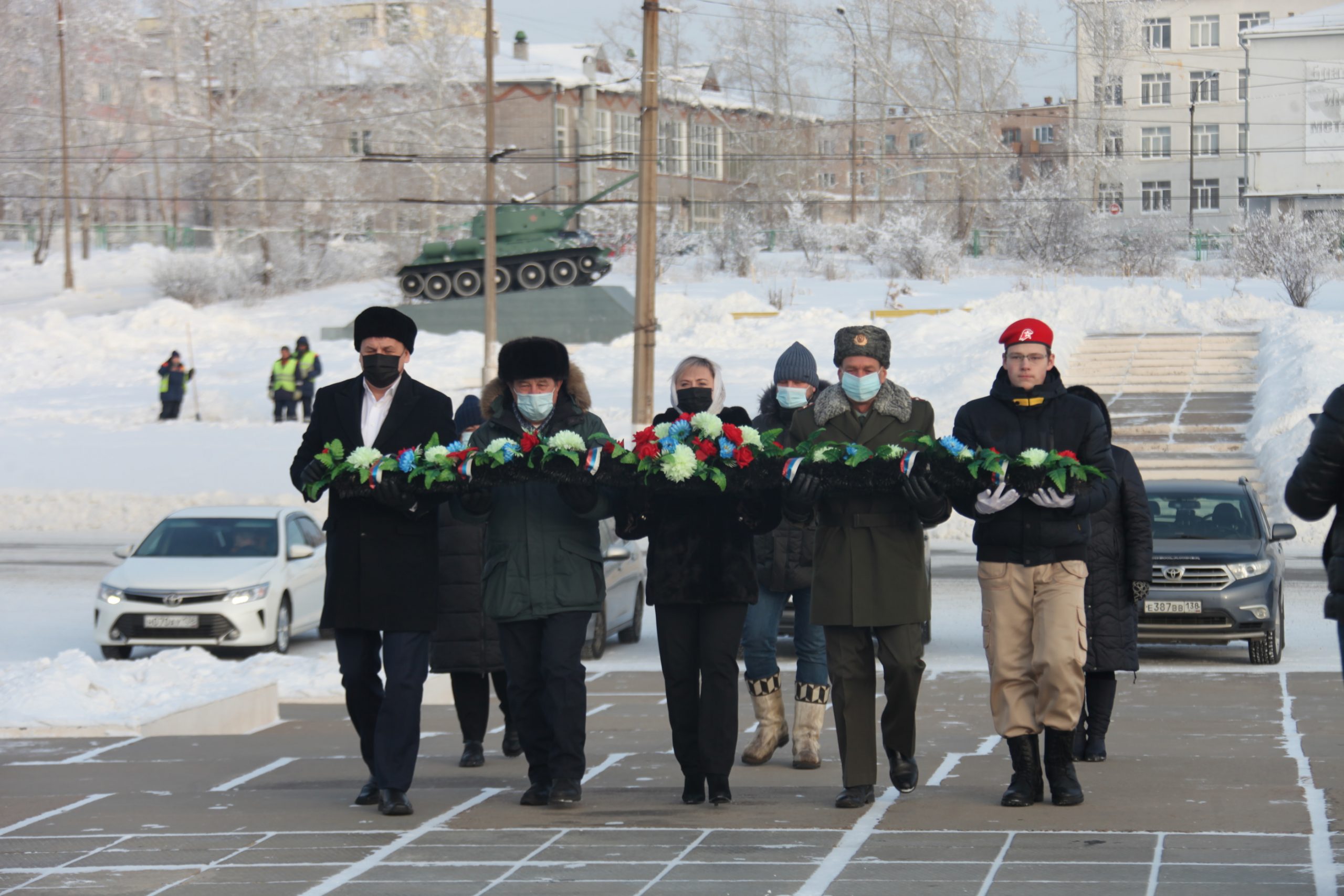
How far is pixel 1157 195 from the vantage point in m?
78.9

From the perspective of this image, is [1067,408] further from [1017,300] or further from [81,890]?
[1017,300]

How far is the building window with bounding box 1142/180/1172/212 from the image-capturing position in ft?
255

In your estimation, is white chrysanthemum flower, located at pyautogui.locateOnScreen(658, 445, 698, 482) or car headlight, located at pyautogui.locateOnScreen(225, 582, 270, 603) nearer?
white chrysanthemum flower, located at pyautogui.locateOnScreen(658, 445, 698, 482)

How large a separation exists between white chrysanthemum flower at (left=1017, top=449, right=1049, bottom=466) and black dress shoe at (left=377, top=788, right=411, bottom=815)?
2.57m

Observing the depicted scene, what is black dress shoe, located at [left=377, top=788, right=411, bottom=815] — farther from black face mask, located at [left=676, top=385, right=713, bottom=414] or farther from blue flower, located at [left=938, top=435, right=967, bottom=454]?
blue flower, located at [left=938, top=435, right=967, bottom=454]

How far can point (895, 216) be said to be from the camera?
57.9m

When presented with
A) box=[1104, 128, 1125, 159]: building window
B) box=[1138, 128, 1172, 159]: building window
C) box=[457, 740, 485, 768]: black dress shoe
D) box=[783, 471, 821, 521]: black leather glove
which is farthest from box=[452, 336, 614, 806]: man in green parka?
box=[1138, 128, 1172, 159]: building window

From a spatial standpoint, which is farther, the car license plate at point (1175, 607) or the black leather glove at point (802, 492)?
the car license plate at point (1175, 607)

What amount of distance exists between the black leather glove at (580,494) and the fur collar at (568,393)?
1.33ft

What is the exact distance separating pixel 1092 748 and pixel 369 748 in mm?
3244

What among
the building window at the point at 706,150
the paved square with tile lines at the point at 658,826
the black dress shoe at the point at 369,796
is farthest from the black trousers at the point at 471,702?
the building window at the point at 706,150

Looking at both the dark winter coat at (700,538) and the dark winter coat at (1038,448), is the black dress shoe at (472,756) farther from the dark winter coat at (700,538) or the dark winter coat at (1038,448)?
the dark winter coat at (1038,448)

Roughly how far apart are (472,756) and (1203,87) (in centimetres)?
7851

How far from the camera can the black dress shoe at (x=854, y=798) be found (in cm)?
623
